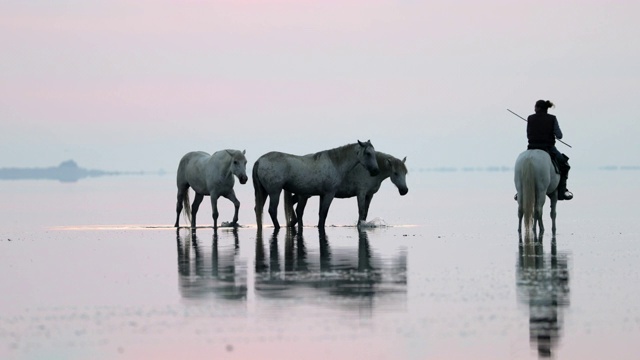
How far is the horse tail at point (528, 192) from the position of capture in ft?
71.0

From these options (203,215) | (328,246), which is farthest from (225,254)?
(203,215)

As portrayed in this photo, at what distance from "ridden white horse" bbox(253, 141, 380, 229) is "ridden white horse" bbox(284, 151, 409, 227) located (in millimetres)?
407

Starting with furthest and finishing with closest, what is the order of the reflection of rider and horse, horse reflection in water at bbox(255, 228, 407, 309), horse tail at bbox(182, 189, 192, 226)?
horse tail at bbox(182, 189, 192, 226) → the reflection of rider and horse → horse reflection in water at bbox(255, 228, 407, 309)

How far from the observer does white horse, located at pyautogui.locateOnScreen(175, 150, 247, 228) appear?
2566 centimetres

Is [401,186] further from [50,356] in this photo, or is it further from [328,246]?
[50,356]

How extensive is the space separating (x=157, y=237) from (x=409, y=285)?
420 inches

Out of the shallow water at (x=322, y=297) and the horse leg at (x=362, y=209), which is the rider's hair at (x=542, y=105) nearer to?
the shallow water at (x=322, y=297)

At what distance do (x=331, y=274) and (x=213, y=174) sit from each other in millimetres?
11452

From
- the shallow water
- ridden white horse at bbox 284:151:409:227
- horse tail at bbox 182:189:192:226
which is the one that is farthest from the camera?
horse tail at bbox 182:189:192:226

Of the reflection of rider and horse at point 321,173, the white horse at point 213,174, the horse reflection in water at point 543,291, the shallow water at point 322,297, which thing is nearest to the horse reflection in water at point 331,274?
the shallow water at point 322,297

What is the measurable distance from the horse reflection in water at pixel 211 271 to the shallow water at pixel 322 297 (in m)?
0.02

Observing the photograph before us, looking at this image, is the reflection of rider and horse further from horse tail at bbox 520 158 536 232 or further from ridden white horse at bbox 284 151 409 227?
horse tail at bbox 520 158 536 232

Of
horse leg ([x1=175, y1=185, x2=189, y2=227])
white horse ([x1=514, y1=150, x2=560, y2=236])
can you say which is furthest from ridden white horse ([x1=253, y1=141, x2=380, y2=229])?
white horse ([x1=514, y1=150, x2=560, y2=236])

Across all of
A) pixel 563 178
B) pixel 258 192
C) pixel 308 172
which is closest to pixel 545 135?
pixel 563 178
